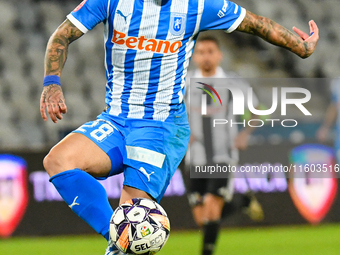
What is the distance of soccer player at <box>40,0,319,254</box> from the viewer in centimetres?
307

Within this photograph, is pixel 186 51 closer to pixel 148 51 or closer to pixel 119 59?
pixel 148 51

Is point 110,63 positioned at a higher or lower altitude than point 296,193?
higher

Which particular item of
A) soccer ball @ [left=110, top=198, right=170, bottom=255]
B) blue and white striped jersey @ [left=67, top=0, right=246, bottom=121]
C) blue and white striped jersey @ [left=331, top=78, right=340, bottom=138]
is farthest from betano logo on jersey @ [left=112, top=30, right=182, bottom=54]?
blue and white striped jersey @ [left=331, top=78, right=340, bottom=138]

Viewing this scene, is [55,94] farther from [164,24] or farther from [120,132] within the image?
[164,24]

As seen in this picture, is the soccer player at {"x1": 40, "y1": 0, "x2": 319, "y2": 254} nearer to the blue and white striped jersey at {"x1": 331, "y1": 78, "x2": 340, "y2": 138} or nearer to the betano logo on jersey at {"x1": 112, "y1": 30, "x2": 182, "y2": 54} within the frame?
the betano logo on jersey at {"x1": 112, "y1": 30, "x2": 182, "y2": 54}

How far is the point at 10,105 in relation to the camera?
358 inches

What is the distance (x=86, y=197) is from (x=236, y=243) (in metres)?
3.77

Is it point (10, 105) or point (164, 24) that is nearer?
point (164, 24)

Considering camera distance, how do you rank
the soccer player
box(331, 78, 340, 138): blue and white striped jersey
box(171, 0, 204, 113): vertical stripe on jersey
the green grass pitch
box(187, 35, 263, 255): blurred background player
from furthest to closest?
box(331, 78, 340, 138): blue and white striped jersey
the green grass pitch
box(187, 35, 263, 255): blurred background player
box(171, 0, 204, 113): vertical stripe on jersey
the soccer player

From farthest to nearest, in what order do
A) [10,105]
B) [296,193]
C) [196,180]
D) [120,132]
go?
[10,105]
[296,193]
[196,180]
[120,132]

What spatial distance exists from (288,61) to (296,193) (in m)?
3.69

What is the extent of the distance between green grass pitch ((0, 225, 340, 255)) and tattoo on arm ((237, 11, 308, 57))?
2.86 metres

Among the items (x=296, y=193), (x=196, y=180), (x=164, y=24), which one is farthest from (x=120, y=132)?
(x=296, y=193)

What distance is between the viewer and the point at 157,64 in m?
3.31
